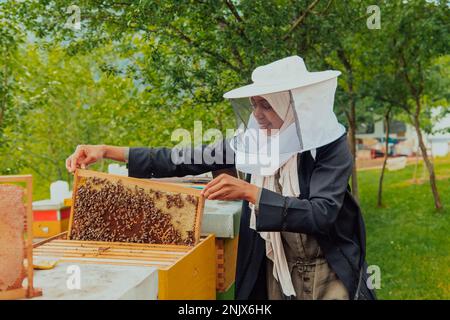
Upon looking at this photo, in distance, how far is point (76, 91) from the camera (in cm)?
939

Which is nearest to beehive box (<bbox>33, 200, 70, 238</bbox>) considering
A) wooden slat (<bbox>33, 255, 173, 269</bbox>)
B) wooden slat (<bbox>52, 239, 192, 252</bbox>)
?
wooden slat (<bbox>52, 239, 192, 252</bbox>)

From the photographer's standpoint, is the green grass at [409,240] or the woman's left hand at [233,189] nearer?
the woman's left hand at [233,189]

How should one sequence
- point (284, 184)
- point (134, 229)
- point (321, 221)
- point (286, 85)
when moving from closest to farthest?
point (321, 221), point (286, 85), point (284, 184), point (134, 229)

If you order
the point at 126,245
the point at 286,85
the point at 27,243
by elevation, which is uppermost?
the point at 286,85

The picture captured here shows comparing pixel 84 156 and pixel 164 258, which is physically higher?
pixel 84 156

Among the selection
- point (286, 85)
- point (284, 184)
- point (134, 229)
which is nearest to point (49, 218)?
point (134, 229)

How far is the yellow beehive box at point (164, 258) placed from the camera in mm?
1783

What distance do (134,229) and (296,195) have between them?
Answer: 2.55ft

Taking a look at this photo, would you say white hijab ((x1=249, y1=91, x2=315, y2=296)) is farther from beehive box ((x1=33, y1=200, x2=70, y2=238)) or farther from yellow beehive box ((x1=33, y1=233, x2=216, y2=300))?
beehive box ((x1=33, y1=200, x2=70, y2=238))

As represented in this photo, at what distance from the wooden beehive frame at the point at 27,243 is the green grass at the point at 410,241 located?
5.18m

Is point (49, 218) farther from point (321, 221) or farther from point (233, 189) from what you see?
point (321, 221)

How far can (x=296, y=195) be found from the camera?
2084mm

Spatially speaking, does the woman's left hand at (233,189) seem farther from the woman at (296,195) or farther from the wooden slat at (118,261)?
the wooden slat at (118,261)

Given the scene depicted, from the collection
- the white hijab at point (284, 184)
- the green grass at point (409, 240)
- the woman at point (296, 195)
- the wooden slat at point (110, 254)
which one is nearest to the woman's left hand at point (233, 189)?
the woman at point (296, 195)
